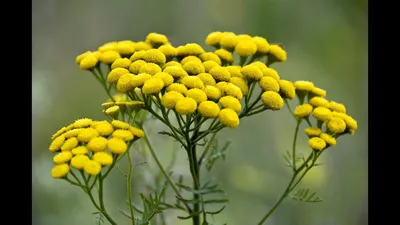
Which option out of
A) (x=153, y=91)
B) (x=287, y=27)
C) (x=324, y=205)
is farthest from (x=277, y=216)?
(x=153, y=91)

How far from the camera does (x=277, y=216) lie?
10.5 feet

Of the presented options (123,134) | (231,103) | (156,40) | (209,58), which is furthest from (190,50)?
(123,134)

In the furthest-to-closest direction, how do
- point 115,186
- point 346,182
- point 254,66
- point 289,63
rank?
point 289,63 → point 346,182 → point 115,186 → point 254,66

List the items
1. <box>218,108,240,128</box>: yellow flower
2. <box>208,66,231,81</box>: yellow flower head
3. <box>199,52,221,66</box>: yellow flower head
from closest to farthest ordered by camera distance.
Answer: <box>218,108,240,128</box>: yellow flower < <box>208,66,231,81</box>: yellow flower head < <box>199,52,221,66</box>: yellow flower head

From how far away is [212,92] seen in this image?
1.61 m

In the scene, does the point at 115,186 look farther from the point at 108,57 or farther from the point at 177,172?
the point at 108,57

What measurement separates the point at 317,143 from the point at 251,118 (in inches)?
74.2

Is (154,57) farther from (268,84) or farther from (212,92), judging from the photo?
(268,84)

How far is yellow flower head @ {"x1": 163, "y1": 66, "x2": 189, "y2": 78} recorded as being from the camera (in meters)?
1.64

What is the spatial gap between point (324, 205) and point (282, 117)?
592 mm

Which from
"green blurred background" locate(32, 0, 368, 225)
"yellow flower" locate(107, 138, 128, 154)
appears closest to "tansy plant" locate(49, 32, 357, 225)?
"yellow flower" locate(107, 138, 128, 154)

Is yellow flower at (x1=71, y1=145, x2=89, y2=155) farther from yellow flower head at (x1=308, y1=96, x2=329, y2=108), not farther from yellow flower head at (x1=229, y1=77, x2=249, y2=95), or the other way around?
yellow flower head at (x1=308, y1=96, x2=329, y2=108)

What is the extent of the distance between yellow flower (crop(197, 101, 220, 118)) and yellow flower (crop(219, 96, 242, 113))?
0.04m

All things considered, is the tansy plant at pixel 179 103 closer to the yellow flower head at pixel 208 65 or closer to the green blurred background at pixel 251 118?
the yellow flower head at pixel 208 65
